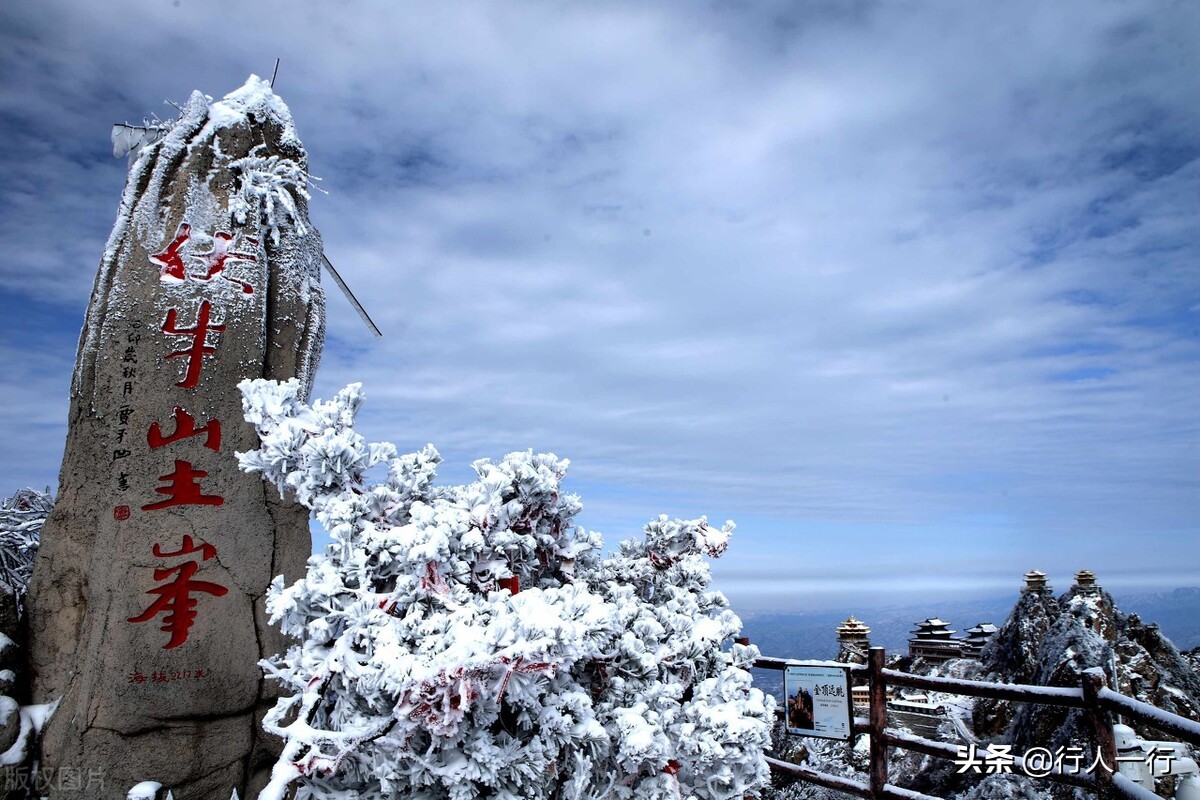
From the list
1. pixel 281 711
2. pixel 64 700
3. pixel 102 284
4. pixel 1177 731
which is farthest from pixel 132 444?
pixel 1177 731

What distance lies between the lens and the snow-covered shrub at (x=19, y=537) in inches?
233

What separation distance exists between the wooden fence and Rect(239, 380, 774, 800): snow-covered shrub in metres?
1.79

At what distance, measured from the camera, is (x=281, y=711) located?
2.87 meters

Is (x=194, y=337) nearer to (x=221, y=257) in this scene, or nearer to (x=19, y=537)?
(x=221, y=257)

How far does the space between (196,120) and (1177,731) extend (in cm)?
657

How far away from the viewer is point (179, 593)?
4465 mm

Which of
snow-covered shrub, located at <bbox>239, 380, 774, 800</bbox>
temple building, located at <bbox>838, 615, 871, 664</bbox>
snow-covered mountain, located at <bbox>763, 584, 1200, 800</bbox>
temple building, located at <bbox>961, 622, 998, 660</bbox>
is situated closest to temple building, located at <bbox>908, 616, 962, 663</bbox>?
temple building, located at <bbox>961, 622, 998, 660</bbox>

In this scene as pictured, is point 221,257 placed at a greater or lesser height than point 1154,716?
greater

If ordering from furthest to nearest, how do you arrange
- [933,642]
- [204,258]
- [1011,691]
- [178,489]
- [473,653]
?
[933,642], [204,258], [178,489], [1011,691], [473,653]

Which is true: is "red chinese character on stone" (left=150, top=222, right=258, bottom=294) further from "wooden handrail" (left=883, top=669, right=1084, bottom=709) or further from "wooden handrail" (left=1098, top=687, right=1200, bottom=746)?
"wooden handrail" (left=1098, top=687, right=1200, bottom=746)

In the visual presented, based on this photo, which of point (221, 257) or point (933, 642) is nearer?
point (221, 257)

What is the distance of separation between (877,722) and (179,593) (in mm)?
4574

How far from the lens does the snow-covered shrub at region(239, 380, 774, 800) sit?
99.5 inches

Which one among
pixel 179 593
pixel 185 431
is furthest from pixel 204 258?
pixel 179 593
